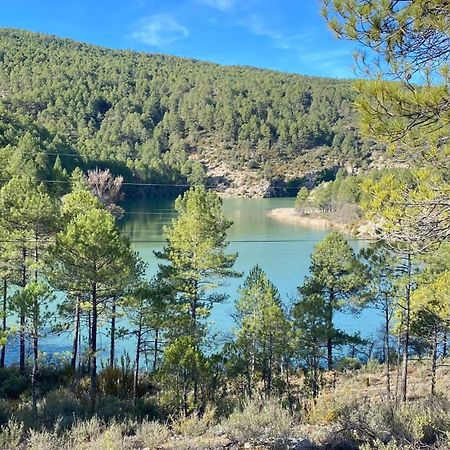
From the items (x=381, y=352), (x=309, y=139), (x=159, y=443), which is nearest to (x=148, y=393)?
(x=159, y=443)

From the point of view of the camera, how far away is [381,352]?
20484mm

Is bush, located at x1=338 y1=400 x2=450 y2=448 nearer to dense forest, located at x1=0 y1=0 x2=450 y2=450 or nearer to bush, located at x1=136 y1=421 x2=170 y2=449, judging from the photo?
dense forest, located at x1=0 y1=0 x2=450 y2=450

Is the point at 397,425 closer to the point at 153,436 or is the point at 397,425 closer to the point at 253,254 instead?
the point at 153,436

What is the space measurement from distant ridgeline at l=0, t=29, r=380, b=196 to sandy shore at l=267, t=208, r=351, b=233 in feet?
87.1

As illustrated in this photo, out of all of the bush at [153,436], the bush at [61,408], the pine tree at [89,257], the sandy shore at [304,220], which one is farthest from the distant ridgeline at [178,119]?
the bush at [153,436]

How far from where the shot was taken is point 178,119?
139m

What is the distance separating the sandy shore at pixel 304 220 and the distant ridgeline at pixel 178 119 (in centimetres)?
2656

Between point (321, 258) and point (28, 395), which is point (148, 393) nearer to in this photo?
point (28, 395)

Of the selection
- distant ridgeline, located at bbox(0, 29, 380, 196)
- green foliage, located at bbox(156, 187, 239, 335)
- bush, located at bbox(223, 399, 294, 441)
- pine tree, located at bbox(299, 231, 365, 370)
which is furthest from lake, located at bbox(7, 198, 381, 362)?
distant ridgeline, located at bbox(0, 29, 380, 196)

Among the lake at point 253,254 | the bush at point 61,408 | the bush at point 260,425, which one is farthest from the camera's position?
the lake at point 253,254

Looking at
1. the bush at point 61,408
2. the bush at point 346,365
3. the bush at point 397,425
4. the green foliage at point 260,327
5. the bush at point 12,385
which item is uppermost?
the bush at point 397,425

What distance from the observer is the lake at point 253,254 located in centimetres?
2048

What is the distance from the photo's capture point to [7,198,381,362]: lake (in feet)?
67.2

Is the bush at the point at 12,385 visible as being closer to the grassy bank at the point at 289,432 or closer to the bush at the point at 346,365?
the grassy bank at the point at 289,432
